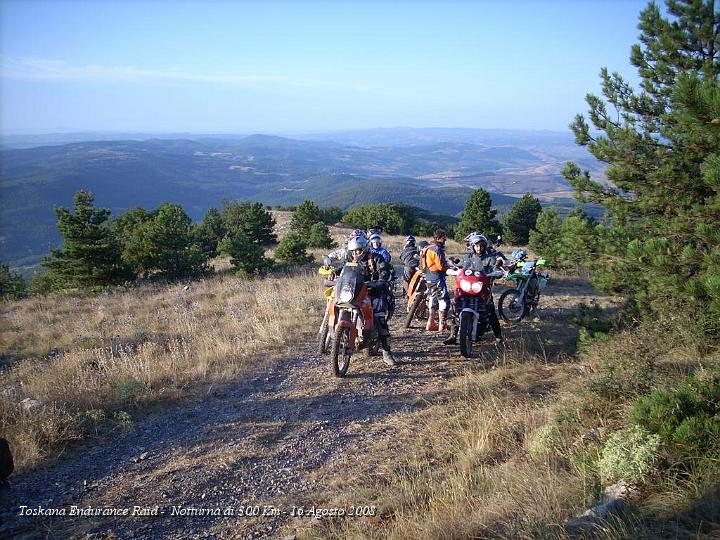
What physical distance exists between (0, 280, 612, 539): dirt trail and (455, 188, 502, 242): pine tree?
23.8m

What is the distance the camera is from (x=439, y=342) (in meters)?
7.70

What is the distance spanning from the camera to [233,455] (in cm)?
436

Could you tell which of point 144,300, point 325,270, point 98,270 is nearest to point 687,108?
point 325,270

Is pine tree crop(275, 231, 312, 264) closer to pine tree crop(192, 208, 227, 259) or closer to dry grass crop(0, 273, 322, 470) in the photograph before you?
dry grass crop(0, 273, 322, 470)

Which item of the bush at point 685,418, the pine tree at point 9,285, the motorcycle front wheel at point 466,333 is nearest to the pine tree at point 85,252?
the pine tree at point 9,285

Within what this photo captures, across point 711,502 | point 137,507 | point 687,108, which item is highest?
point 687,108

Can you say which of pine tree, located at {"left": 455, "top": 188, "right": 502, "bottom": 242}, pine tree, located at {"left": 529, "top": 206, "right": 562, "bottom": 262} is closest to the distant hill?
pine tree, located at {"left": 455, "top": 188, "right": 502, "bottom": 242}

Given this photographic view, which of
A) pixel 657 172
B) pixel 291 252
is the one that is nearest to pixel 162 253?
pixel 291 252

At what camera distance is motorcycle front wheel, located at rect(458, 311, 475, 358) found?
680 cm

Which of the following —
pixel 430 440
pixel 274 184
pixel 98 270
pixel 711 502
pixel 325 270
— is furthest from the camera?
pixel 274 184

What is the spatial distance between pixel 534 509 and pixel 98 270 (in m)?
18.0

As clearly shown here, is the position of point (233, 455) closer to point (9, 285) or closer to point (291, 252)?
point (291, 252)

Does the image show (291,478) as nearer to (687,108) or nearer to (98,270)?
(687,108)

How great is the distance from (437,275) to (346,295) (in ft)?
7.36
